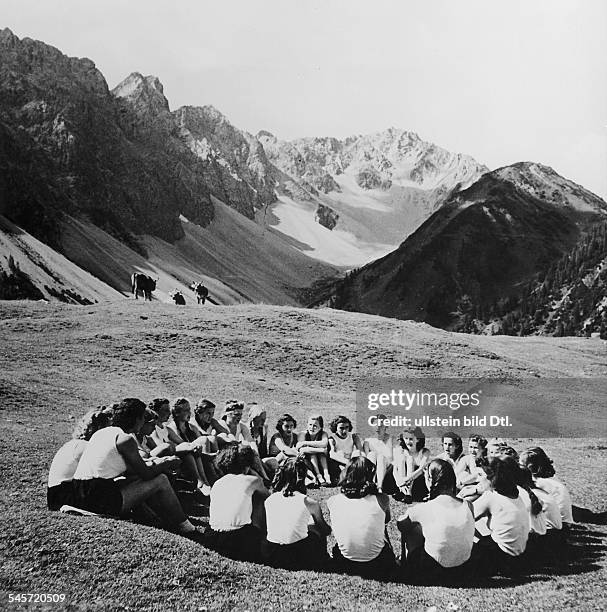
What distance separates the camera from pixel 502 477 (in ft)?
23.0

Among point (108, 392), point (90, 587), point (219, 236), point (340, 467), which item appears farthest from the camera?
point (219, 236)

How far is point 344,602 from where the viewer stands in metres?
6.81

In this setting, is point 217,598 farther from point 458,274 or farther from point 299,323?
point 458,274

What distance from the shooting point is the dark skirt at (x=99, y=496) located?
22.5 ft

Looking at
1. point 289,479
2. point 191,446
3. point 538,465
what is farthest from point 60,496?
point 538,465

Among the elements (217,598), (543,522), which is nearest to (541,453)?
(543,522)

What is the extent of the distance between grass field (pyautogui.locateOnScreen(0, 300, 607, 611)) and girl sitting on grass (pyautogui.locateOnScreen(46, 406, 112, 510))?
0.74 ft

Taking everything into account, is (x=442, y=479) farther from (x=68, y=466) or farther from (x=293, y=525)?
(x=68, y=466)

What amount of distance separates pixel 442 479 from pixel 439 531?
0.62 m

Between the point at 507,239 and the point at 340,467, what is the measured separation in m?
119

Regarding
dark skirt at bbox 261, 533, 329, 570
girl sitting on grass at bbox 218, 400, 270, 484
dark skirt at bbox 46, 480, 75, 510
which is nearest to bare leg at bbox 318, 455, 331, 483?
girl sitting on grass at bbox 218, 400, 270, 484

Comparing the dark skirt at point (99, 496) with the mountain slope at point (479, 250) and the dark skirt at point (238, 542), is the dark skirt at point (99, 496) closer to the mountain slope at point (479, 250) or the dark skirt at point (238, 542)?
the dark skirt at point (238, 542)

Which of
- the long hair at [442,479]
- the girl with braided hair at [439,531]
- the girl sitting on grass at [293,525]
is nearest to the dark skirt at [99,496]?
the girl sitting on grass at [293,525]

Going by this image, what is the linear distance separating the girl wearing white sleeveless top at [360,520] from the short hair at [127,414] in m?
2.50
